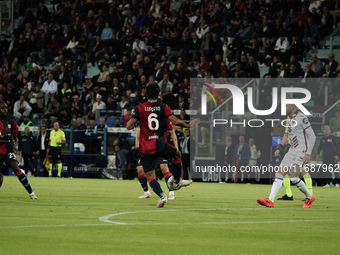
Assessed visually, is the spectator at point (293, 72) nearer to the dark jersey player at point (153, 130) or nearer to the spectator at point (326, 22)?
A: the spectator at point (326, 22)

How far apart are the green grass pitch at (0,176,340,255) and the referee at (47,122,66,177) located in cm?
1236

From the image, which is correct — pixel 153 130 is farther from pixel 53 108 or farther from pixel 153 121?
pixel 53 108

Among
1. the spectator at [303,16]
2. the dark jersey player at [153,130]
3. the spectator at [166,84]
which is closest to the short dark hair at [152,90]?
the dark jersey player at [153,130]

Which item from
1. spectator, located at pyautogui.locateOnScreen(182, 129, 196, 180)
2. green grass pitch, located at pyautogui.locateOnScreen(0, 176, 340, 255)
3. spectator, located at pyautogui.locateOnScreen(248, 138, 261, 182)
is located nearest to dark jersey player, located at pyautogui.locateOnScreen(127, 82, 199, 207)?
green grass pitch, located at pyautogui.locateOnScreen(0, 176, 340, 255)

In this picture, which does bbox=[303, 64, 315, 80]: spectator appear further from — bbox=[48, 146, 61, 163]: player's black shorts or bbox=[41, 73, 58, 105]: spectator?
bbox=[41, 73, 58, 105]: spectator

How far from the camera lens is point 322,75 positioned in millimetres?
22438

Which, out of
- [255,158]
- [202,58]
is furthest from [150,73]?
[255,158]

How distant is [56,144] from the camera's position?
82.9 feet

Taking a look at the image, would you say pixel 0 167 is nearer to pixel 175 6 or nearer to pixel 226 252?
pixel 226 252

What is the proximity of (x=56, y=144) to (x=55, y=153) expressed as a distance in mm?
430

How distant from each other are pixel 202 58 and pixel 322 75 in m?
5.06

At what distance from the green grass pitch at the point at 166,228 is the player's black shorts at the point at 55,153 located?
41.5ft

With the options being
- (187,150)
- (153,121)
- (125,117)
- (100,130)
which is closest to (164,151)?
(153,121)

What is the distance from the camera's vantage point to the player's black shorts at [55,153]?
25.4m
